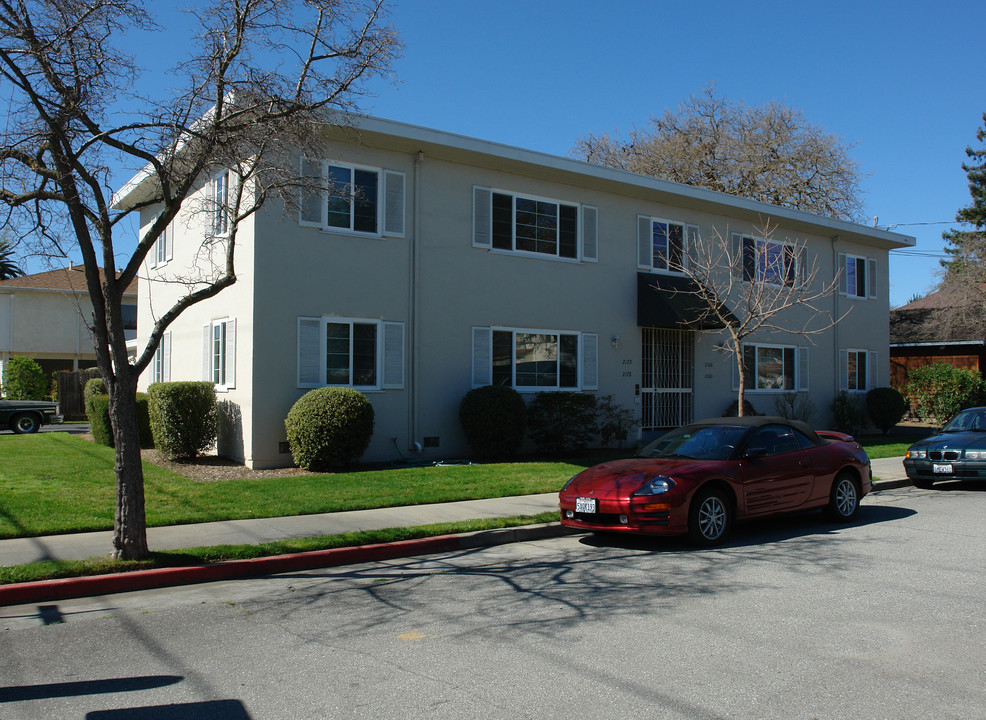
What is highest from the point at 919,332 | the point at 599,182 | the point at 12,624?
the point at 599,182

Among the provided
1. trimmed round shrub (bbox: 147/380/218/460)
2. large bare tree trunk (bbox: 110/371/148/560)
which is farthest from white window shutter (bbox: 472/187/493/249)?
large bare tree trunk (bbox: 110/371/148/560)

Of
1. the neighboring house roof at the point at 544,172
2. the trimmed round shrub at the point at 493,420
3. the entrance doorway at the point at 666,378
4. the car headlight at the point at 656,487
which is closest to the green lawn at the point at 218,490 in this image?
the trimmed round shrub at the point at 493,420

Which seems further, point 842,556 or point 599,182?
point 599,182

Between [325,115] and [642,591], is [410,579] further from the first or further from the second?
[325,115]

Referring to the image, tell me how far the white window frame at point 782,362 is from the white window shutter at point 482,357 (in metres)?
7.90

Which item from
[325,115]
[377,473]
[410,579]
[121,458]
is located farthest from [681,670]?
[377,473]

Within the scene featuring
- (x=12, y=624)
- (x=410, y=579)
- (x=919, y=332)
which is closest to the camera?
(x=12, y=624)

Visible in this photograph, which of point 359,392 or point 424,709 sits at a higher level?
point 359,392

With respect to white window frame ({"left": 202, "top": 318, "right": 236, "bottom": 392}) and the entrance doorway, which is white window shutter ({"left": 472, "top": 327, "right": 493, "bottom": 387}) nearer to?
the entrance doorway

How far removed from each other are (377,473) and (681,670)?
29.9 ft

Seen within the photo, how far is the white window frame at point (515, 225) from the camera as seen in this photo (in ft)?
54.4

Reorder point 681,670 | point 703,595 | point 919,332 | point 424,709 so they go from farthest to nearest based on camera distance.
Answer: point 919,332
point 703,595
point 681,670
point 424,709

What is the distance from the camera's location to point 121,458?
761 cm

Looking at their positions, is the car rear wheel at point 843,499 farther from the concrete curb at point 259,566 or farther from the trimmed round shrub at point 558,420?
the trimmed round shrub at point 558,420
